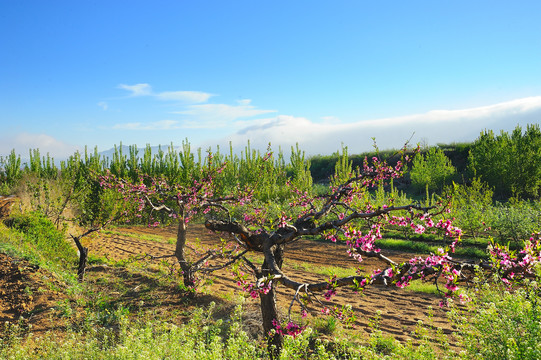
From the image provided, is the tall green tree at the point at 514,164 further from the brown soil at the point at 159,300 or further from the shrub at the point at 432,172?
the brown soil at the point at 159,300

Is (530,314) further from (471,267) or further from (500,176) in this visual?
(500,176)

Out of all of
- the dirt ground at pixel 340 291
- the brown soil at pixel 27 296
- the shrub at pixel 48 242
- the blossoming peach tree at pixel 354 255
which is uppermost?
the blossoming peach tree at pixel 354 255

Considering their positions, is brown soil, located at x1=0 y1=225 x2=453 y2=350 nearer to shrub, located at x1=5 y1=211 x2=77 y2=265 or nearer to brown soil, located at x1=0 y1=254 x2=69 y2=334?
brown soil, located at x1=0 y1=254 x2=69 y2=334

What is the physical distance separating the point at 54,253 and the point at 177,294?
12.6ft

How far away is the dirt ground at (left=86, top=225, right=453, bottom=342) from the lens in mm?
6408

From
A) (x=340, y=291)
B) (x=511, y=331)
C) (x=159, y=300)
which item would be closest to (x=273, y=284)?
(x=511, y=331)

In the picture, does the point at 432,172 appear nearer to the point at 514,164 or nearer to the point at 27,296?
the point at 514,164

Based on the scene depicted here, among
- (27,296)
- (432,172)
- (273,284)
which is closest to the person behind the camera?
(273,284)

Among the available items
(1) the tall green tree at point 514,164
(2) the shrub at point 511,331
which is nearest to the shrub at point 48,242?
(2) the shrub at point 511,331

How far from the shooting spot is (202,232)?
17.0 metres

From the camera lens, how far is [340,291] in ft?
27.4

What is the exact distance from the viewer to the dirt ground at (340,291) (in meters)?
6.41

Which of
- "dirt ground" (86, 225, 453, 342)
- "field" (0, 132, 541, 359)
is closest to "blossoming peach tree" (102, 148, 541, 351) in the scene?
"field" (0, 132, 541, 359)

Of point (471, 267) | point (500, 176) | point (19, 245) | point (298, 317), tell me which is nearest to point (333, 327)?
point (298, 317)
